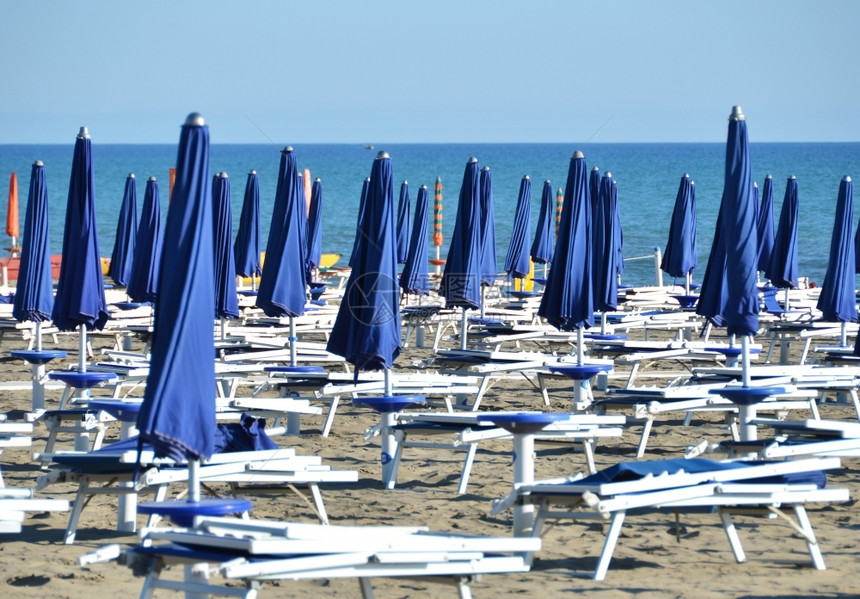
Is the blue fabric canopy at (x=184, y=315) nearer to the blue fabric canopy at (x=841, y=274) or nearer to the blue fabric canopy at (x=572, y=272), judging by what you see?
the blue fabric canopy at (x=572, y=272)

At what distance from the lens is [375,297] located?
25.2 ft

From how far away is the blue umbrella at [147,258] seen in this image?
39.0 feet

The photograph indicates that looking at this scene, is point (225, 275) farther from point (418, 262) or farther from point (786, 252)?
point (786, 252)

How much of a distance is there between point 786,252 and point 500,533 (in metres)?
8.16

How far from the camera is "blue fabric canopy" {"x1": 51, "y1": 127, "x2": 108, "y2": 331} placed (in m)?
8.48

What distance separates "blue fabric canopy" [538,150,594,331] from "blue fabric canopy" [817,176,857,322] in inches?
93.6

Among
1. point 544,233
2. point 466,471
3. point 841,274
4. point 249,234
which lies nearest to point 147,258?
point 249,234

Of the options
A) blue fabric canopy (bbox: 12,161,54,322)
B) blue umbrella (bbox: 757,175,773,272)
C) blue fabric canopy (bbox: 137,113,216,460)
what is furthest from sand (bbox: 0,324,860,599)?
blue umbrella (bbox: 757,175,773,272)

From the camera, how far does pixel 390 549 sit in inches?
176

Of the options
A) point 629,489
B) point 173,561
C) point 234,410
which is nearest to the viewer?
point 173,561

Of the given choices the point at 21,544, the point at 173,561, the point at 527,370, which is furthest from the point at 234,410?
the point at 173,561

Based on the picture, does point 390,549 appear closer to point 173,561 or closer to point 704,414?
point 173,561

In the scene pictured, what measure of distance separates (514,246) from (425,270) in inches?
54.6
